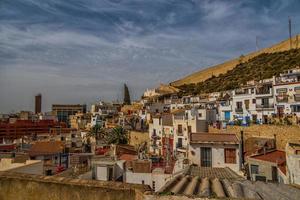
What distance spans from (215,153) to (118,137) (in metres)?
25.7

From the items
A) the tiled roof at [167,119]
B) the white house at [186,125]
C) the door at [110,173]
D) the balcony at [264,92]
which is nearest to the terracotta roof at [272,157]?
the door at [110,173]

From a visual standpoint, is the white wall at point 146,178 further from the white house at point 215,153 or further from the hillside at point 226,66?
the hillside at point 226,66

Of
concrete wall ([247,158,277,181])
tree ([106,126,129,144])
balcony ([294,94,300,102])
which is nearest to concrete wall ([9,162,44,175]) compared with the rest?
concrete wall ([247,158,277,181])

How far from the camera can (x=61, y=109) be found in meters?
128

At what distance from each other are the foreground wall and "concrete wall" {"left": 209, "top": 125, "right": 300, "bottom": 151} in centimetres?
2198

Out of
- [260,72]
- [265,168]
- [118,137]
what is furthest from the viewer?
[260,72]

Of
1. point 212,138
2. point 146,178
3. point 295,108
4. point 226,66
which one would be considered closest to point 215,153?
point 212,138

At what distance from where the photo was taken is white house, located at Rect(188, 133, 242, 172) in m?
21.2

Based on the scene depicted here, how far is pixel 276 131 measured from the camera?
2559 centimetres

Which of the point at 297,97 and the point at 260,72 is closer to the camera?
the point at 297,97

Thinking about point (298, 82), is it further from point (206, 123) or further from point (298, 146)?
point (298, 146)

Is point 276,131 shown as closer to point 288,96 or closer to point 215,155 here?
point 288,96

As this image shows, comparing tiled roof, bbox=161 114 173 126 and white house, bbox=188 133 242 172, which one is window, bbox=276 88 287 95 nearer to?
→ tiled roof, bbox=161 114 173 126

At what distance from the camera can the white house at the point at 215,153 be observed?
21.2 m
